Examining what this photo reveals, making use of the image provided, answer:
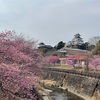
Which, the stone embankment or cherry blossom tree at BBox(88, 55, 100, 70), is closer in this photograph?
the stone embankment

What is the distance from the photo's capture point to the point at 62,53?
107188mm

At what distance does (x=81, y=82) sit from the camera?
47250mm

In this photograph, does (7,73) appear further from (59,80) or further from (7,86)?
(59,80)

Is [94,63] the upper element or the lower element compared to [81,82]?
upper

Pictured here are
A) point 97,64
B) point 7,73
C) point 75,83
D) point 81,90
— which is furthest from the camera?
point 97,64

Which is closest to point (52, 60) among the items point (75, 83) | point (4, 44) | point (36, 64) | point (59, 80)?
point (59, 80)

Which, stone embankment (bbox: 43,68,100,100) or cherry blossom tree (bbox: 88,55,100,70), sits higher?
cherry blossom tree (bbox: 88,55,100,70)

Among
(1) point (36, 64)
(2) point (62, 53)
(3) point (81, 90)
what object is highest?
(2) point (62, 53)

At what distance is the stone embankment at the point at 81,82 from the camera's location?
40.0m

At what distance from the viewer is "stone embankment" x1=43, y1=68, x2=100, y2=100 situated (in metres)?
40.0

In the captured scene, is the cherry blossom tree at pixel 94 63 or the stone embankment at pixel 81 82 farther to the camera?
the cherry blossom tree at pixel 94 63

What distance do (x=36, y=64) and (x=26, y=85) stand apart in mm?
21749

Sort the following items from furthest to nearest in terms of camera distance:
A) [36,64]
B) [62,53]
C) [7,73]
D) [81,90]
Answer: [62,53] < [81,90] < [36,64] < [7,73]

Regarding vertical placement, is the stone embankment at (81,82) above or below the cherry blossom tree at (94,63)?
below
